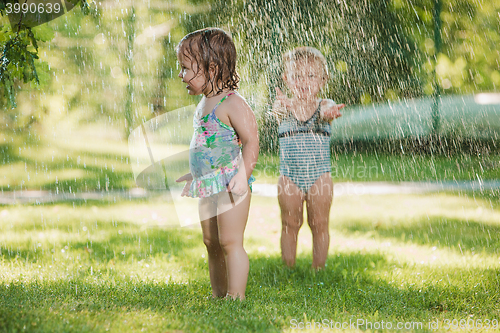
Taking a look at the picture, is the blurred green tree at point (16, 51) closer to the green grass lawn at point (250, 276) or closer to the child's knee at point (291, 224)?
the green grass lawn at point (250, 276)

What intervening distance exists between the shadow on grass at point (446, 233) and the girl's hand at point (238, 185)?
275cm

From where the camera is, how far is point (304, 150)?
3494 mm

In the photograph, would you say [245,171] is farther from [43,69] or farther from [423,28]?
[423,28]

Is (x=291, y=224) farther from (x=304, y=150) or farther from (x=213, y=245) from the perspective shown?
(x=213, y=245)

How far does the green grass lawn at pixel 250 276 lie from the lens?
2543 millimetres

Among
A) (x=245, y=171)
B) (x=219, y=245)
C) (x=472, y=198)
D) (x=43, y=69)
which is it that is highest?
(x=43, y=69)

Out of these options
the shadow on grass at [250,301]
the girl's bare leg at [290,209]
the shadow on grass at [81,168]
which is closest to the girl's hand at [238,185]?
the shadow on grass at [250,301]

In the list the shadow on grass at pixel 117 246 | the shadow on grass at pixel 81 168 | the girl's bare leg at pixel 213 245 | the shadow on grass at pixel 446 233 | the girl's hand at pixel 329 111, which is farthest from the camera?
the shadow on grass at pixel 81 168

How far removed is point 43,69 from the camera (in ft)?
10.6

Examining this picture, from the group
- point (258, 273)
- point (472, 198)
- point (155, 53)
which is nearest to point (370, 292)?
point (258, 273)

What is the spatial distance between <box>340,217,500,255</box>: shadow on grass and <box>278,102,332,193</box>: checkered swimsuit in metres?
1.91

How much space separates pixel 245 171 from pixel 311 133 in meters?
1.04

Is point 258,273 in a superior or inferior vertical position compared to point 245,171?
inferior

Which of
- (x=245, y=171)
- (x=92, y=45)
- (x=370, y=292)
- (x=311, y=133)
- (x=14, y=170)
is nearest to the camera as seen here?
(x=245, y=171)
